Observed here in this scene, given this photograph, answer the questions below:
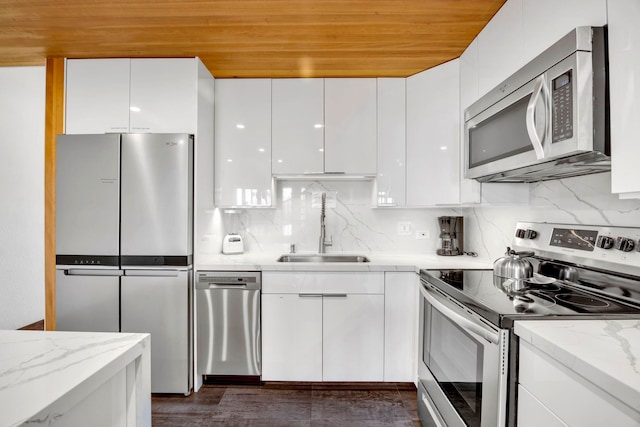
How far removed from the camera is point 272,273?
2.26 m

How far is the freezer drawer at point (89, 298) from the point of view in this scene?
219cm

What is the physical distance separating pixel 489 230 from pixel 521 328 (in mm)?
1501

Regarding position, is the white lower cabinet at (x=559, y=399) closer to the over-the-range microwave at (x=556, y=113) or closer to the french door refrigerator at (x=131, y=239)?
the over-the-range microwave at (x=556, y=113)

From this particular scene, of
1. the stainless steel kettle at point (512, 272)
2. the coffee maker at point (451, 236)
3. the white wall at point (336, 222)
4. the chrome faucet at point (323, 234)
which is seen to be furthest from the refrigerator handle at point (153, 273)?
Result: the coffee maker at point (451, 236)

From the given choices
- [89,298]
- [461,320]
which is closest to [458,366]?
[461,320]

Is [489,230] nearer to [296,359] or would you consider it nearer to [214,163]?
[296,359]

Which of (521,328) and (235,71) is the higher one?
(235,71)

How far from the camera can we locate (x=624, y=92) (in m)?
1.01

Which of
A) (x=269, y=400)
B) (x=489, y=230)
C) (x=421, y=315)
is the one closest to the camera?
(x=421, y=315)

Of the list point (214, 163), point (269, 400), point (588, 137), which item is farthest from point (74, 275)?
point (588, 137)

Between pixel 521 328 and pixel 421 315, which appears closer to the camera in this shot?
pixel 521 328

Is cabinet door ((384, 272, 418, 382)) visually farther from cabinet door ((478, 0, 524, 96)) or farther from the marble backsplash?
cabinet door ((478, 0, 524, 96))

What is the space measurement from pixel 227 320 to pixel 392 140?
5.78 feet

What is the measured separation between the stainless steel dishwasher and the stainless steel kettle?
4.72 ft
